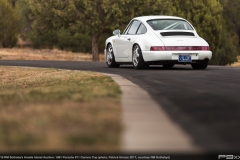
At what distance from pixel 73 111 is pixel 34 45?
64.1m

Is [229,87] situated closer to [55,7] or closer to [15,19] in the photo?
[55,7]

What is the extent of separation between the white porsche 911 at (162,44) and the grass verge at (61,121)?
7690 mm

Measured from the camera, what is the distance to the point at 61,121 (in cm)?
545

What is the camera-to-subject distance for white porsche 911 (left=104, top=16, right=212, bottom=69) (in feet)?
54.5

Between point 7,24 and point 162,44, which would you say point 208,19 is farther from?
point 162,44

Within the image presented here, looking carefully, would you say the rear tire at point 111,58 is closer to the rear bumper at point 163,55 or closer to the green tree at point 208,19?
the rear bumper at point 163,55

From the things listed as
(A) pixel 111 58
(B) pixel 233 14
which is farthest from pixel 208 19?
Result: (A) pixel 111 58

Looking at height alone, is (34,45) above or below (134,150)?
below

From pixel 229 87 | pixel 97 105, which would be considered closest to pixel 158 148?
pixel 97 105

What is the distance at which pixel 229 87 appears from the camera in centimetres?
1056

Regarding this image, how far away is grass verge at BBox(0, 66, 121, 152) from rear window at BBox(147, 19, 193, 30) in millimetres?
8671

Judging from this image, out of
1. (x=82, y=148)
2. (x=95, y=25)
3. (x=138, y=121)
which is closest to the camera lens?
(x=82, y=148)

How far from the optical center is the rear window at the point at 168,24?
1753cm

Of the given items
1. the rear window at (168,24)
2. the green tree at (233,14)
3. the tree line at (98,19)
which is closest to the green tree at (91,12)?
the tree line at (98,19)
